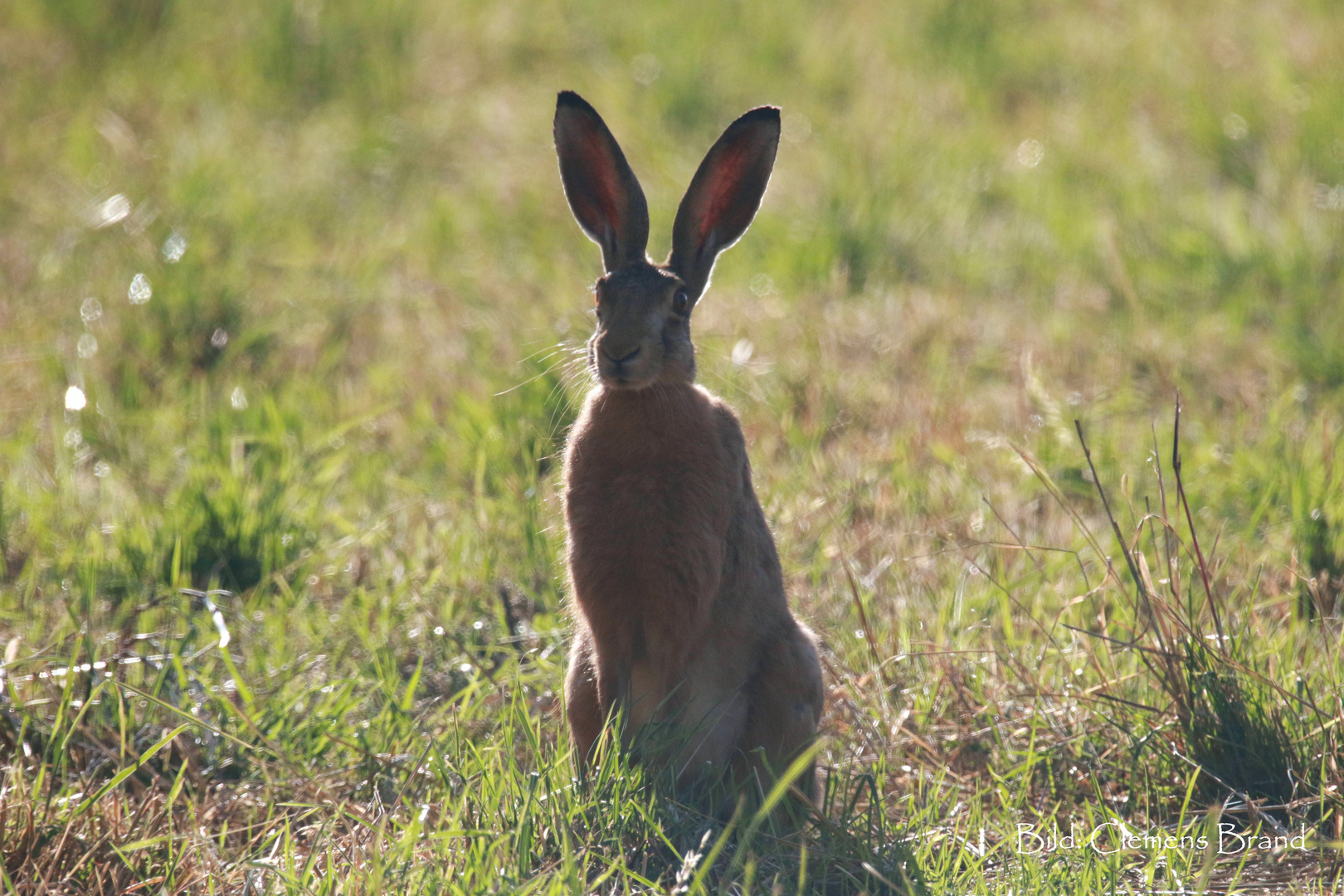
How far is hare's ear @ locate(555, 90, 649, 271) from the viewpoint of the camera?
11.1 feet

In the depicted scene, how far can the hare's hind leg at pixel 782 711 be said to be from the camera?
3104 mm

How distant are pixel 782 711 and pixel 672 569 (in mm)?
426

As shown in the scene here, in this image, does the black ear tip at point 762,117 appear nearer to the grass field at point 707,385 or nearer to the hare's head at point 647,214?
the hare's head at point 647,214

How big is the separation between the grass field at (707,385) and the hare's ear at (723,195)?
20.2 inches

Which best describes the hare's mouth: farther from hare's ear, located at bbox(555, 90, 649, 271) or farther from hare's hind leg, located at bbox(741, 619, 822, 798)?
hare's hind leg, located at bbox(741, 619, 822, 798)

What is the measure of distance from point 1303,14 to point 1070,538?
5.73m

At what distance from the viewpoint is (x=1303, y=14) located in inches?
336

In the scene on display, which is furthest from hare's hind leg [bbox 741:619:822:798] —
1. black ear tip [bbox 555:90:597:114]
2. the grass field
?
black ear tip [bbox 555:90:597:114]

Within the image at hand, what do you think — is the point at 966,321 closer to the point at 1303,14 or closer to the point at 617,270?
the point at 617,270

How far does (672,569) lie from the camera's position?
3.00 meters

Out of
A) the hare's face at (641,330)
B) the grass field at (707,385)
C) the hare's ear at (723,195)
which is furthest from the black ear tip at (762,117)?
the grass field at (707,385)

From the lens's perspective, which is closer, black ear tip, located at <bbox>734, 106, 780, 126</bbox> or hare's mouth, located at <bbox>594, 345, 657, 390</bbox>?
hare's mouth, located at <bbox>594, 345, 657, 390</bbox>

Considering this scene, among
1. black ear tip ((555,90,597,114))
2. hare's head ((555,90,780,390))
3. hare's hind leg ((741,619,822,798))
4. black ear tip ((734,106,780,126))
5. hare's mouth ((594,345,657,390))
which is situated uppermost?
black ear tip ((555,90,597,114))

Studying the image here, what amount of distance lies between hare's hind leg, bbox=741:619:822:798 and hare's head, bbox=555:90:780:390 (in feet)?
2.21
